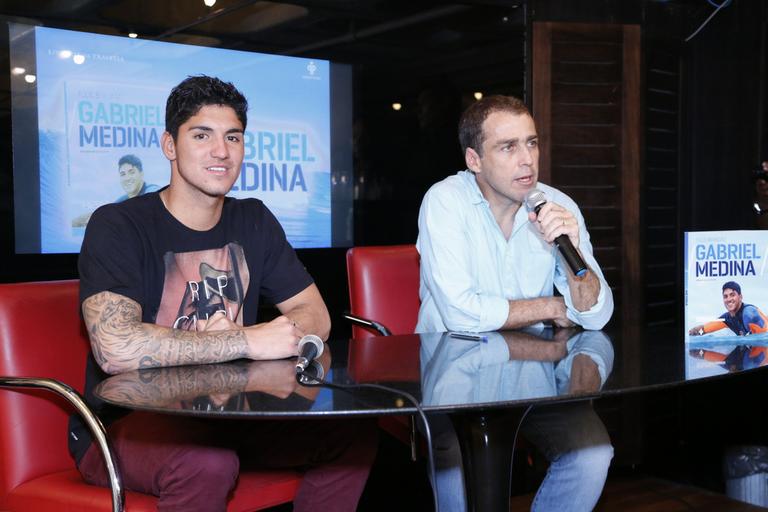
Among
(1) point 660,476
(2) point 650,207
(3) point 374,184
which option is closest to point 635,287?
(2) point 650,207

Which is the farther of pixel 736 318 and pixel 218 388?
pixel 736 318

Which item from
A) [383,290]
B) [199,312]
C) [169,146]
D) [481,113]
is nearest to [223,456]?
[199,312]

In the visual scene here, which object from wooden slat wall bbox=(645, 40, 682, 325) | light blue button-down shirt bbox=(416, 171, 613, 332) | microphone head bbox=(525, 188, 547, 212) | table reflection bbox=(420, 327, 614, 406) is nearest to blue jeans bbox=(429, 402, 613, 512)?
table reflection bbox=(420, 327, 614, 406)

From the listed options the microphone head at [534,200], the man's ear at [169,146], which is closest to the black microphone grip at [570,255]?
the microphone head at [534,200]

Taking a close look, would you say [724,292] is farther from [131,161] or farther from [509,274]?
[131,161]

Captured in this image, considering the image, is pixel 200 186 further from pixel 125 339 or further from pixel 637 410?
pixel 637 410

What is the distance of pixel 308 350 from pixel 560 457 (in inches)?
32.7

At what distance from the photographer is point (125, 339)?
1.81 meters

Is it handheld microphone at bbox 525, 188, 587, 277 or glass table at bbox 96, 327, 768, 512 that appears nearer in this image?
glass table at bbox 96, 327, 768, 512

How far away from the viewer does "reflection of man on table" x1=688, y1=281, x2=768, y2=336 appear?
6.77ft

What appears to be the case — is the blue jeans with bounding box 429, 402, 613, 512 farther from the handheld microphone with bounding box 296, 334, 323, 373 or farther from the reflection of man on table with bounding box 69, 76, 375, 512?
the handheld microphone with bounding box 296, 334, 323, 373

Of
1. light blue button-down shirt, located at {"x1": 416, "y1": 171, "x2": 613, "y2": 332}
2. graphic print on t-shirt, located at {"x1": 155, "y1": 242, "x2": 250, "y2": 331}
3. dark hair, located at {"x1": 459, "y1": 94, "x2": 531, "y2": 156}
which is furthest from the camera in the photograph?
dark hair, located at {"x1": 459, "y1": 94, "x2": 531, "y2": 156}

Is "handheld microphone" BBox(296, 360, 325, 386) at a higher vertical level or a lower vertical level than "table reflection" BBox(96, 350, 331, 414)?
higher

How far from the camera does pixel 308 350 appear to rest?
1.82 m
